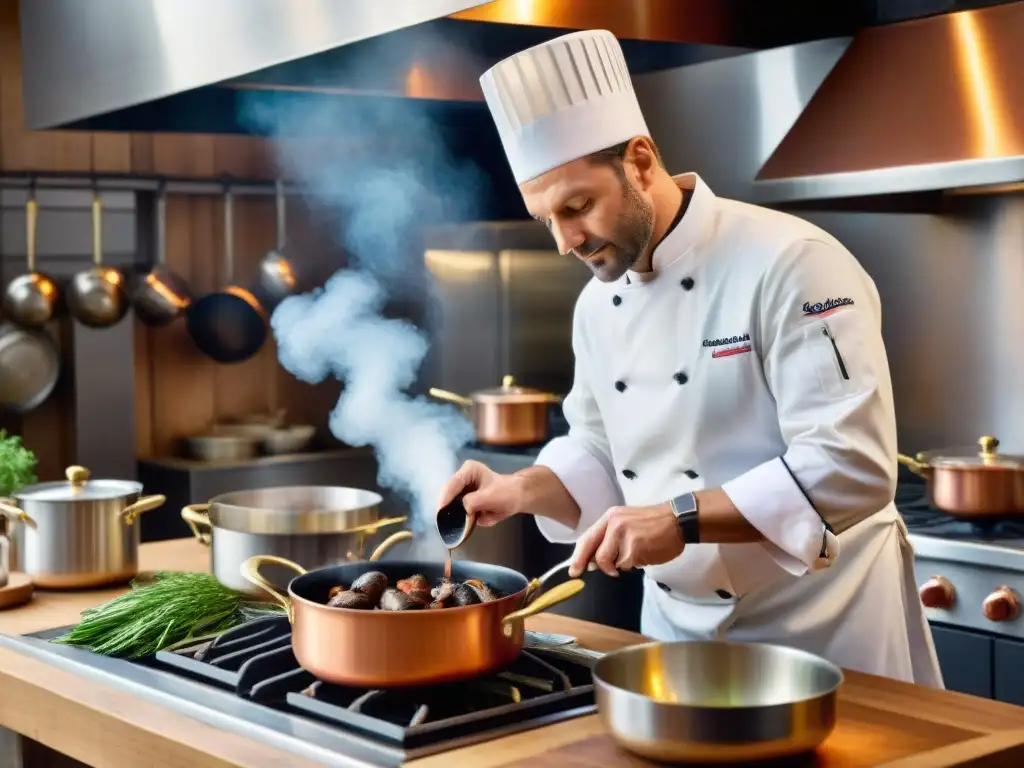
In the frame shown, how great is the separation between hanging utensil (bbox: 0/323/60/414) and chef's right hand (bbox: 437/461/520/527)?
3.08m

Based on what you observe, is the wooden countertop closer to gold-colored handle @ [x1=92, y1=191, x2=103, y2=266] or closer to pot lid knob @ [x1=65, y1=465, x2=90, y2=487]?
pot lid knob @ [x1=65, y1=465, x2=90, y2=487]

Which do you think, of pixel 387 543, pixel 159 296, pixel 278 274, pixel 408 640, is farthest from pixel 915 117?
pixel 159 296

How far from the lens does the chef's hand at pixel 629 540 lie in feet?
5.76

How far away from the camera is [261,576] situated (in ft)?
6.46

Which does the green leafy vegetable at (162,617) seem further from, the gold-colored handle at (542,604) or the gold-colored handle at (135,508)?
the gold-colored handle at (542,604)

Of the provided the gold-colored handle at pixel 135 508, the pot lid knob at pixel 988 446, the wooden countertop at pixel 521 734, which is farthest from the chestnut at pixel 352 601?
the pot lid knob at pixel 988 446

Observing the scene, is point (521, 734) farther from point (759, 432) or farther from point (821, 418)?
point (759, 432)

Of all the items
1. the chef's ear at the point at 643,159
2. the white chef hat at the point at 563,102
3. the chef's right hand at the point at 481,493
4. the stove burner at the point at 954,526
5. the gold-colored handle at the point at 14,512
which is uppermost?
the white chef hat at the point at 563,102

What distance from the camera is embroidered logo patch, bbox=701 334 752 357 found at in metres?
2.12

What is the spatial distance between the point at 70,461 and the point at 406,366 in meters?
1.40

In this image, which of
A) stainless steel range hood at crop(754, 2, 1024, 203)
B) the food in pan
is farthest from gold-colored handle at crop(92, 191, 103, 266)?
the food in pan

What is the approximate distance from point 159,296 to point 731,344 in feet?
10.4

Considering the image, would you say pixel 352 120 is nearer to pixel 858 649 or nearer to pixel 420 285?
pixel 420 285

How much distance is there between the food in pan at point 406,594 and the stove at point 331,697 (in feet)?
0.34
